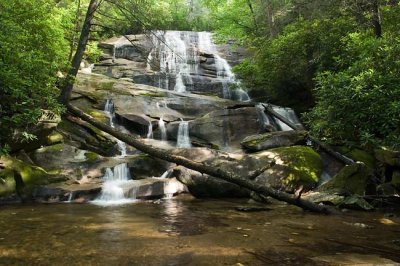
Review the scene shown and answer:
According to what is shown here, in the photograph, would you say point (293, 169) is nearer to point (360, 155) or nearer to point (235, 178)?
point (235, 178)

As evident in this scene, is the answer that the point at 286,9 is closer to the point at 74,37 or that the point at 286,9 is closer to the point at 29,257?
the point at 74,37

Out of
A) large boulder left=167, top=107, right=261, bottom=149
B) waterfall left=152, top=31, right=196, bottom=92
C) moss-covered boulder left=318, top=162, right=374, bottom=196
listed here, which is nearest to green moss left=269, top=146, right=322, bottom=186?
moss-covered boulder left=318, top=162, right=374, bottom=196

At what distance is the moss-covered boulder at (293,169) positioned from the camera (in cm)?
1122

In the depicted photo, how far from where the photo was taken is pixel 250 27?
87.1ft

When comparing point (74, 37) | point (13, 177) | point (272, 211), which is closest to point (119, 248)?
point (272, 211)

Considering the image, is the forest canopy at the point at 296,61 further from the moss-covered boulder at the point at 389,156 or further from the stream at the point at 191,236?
the stream at the point at 191,236

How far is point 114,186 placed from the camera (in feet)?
36.8

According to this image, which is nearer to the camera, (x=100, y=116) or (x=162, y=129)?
(x=100, y=116)

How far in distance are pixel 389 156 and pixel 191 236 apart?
6.63 metres

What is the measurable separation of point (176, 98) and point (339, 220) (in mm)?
13823

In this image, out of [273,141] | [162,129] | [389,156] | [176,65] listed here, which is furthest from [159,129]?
[176,65]

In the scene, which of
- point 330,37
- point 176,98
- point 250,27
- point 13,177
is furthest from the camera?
point 250,27

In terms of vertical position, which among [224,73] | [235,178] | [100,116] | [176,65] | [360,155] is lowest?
[235,178]

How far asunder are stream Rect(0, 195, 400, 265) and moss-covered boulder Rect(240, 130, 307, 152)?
16.0 ft
